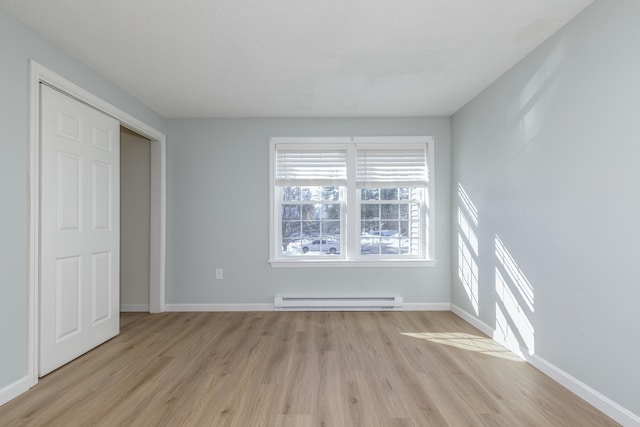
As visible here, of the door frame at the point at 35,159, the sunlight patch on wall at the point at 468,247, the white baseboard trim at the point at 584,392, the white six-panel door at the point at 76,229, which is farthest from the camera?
the sunlight patch on wall at the point at 468,247

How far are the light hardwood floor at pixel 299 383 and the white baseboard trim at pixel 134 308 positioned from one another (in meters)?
0.77

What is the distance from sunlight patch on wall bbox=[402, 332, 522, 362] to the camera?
2.81m

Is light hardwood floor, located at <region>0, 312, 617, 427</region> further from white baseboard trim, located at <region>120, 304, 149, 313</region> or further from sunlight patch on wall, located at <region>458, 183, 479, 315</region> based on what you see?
white baseboard trim, located at <region>120, 304, 149, 313</region>

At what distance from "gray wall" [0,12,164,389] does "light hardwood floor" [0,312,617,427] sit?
37 cm

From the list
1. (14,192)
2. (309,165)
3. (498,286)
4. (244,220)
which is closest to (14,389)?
(14,192)

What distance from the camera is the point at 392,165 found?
13.9ft

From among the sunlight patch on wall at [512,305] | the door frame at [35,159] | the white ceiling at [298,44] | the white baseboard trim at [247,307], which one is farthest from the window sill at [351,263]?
the door frame at [35,159]

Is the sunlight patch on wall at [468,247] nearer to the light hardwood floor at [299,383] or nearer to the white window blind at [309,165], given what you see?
the light hardwood floor at [299,383]

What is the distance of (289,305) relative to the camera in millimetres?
4062

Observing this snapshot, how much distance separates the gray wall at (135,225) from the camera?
13.8 feet

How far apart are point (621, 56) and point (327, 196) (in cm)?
299

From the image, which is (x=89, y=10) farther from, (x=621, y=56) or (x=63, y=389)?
(x=621, y=56)

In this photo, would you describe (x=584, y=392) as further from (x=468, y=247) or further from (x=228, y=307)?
(x=228, y=307)

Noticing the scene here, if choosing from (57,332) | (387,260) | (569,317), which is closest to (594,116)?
(569,317)
